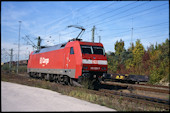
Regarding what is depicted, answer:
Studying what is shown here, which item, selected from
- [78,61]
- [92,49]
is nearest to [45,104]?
[78,61]

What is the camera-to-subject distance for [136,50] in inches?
2356

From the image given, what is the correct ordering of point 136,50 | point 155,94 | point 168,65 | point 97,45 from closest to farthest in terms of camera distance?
point 155,94 → point 97,45 → point 168,65 → point 136,50

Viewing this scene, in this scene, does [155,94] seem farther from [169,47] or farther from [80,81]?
[169,47]

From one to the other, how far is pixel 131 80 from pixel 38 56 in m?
11.7

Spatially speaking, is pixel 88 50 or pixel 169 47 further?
pixel 169 47

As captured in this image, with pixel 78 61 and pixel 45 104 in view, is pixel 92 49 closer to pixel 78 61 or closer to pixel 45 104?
pixel 78 61

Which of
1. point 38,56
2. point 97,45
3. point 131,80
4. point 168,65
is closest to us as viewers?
point 97,45

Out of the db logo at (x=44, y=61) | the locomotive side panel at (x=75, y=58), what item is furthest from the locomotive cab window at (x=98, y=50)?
the db logo at (x=44, y=61)

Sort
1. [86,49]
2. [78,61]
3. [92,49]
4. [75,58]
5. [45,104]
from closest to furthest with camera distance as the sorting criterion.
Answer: [45,104]
[78,61]
[75,58]
[86,49]
[92,49]

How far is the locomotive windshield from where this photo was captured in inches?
533

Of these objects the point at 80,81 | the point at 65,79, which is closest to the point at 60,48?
the point at 65,79

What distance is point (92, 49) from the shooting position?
1395 centimetres

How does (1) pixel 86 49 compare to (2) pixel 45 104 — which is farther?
(1) pixel 86 49

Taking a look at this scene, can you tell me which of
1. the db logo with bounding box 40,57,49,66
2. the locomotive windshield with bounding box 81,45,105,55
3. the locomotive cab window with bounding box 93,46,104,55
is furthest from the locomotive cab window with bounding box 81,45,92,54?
the db logo with bounding box 40,57,49,66
